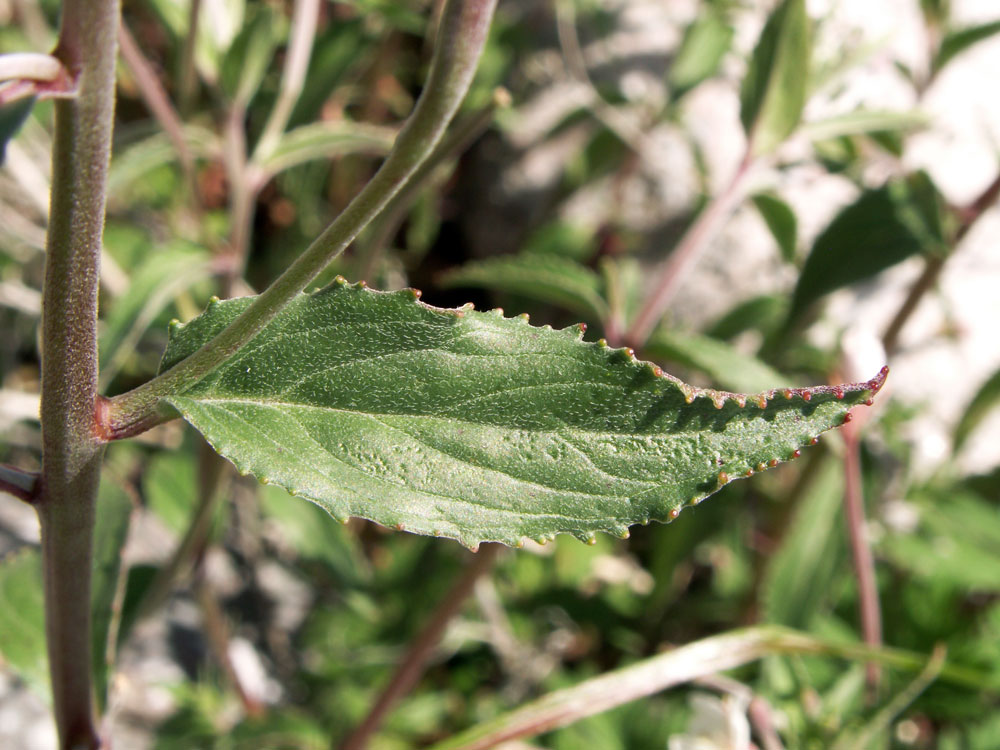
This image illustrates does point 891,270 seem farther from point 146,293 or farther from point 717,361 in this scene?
point 146,293

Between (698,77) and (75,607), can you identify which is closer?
(75,607)

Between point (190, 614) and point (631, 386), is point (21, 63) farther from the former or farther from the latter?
point (190, 614)

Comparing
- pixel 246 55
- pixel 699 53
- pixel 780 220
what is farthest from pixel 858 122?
pixel 246 55

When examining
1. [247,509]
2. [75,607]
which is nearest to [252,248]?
[247,509]

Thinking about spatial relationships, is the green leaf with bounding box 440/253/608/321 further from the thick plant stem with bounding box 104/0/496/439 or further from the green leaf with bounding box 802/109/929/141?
the thick plant stem with bounding box 104/0/496/439

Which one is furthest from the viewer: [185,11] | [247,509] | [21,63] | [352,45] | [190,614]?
[247,509]

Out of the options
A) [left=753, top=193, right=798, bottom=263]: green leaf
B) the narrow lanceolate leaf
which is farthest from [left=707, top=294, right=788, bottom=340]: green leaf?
the narrow lanceolate leaf
